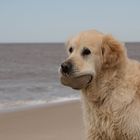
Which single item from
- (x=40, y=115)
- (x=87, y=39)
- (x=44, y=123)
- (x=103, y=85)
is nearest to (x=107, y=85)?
(x=103, y=85)

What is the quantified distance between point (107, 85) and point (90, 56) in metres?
0.29

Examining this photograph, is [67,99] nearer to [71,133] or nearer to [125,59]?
[71,133]

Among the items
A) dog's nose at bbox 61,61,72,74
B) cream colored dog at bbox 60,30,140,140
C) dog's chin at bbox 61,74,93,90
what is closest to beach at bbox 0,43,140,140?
cream colored dog at bbox 60,30,140,140

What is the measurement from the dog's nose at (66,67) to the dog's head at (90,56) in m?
0.02

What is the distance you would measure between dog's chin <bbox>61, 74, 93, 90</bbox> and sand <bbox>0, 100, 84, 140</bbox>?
3.15 metres

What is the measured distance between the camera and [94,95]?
12.0 feet

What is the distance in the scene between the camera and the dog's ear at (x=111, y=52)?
360 cm

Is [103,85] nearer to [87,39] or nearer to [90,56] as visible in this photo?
[90,56]

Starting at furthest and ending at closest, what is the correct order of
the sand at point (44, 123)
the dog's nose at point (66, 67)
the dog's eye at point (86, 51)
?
the sand at point (44, 123) → the dog's eye at point (86, 51) → the dog's nose at point (66, 67)

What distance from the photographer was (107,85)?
145 inches

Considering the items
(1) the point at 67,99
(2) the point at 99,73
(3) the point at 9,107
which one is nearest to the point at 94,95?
(2) the point at 99,73

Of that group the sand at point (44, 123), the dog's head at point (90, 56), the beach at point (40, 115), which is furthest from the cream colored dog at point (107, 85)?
the sand at point (44, 123)

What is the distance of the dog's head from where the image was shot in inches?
138

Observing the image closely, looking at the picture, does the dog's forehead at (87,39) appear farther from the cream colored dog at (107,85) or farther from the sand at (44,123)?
the sand at (44,123)
